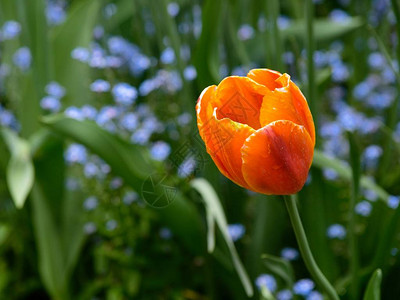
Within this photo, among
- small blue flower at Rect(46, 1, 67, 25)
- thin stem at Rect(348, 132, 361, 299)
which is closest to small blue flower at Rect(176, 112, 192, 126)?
thin stem at Rect(348, 132, 361, 299)

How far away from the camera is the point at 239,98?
0.65 meters

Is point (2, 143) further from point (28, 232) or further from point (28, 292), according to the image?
point (28, 292)

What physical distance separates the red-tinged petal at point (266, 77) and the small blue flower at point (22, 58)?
126cm

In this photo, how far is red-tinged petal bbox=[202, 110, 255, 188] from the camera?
589 mm

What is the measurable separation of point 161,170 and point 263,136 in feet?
3.18

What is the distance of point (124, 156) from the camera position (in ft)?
4.26

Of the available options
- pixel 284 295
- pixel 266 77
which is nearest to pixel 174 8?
pixel 284 295

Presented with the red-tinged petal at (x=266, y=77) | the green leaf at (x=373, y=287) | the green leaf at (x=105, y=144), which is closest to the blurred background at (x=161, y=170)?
the green leaf at (x=105, y=144)

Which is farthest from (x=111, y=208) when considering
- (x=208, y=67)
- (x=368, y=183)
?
(x=368, y=183)

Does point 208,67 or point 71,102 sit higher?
point 208,67

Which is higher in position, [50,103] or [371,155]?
[50,103]

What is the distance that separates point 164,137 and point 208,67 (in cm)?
56

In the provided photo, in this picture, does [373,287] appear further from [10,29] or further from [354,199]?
Answer: [10,29]

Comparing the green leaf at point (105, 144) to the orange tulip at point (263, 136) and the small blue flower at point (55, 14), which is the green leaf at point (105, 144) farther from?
the small blue flower at point (55, 14)
